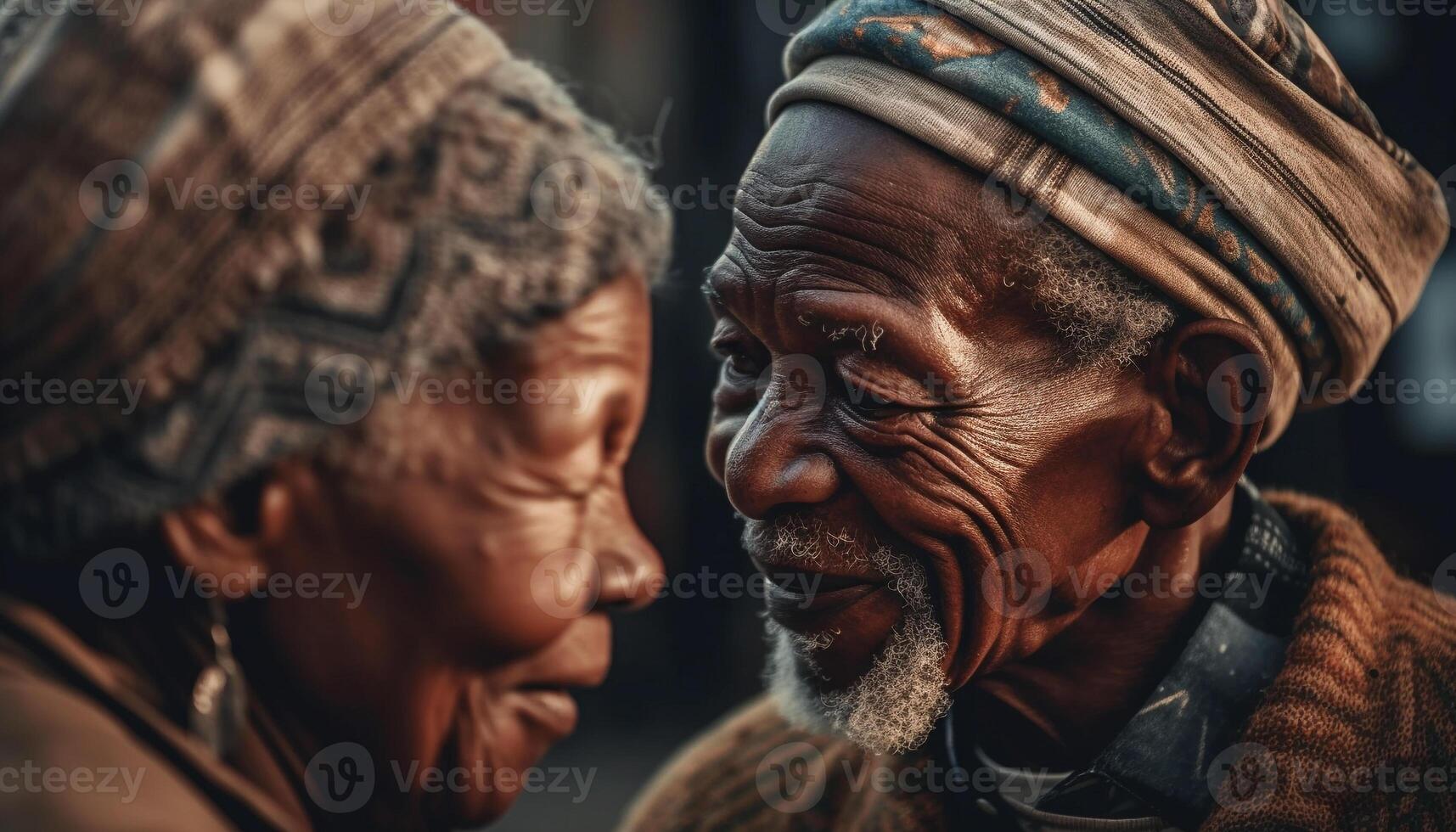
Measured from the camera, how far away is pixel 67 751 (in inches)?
46.7

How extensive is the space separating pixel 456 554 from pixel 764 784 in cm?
187

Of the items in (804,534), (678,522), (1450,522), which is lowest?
(678,522)

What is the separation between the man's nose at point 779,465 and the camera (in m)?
2.25

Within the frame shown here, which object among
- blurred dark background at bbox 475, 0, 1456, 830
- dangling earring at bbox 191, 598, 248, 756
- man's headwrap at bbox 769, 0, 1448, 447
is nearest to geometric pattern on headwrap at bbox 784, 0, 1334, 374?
man's headwrap at bbox 769, 0, 1448, 447

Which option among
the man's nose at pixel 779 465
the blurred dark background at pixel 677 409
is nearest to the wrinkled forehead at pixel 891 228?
the man's nose at pixel 779 465

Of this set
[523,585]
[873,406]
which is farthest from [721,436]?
[523,585]

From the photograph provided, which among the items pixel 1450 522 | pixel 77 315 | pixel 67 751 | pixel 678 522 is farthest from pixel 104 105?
pixel 678 522

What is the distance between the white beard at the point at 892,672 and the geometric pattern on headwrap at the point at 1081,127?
0.84m

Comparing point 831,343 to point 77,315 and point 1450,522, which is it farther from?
point 1450,522

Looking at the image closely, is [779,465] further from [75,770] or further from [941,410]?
[75,770]

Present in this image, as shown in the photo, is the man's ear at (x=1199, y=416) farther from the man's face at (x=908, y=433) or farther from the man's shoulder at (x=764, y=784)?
the man's shoulder at (x=764, y=784)

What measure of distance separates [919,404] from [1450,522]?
5075 millimetres

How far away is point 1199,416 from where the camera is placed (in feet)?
7.54

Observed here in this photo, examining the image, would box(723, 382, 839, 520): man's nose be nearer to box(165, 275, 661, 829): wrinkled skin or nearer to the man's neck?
the man's neck
